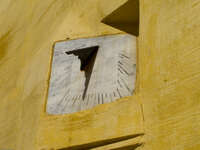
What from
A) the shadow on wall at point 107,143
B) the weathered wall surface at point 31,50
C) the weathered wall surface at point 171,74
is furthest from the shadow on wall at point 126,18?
the shadow on wall at point 107,143

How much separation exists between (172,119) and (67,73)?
107 centimetres

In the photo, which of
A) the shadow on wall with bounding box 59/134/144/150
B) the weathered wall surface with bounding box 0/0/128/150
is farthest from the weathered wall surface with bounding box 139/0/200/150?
the weathered wall surface with bounding box 0/0/128/150

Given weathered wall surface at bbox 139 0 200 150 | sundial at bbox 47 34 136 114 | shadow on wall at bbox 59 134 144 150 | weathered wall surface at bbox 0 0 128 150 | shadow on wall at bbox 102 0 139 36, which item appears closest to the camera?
weathered wall surface at bbox 139 0 200 150

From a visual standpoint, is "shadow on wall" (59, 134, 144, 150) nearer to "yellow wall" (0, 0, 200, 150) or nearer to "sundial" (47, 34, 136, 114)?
"yellow wall" (0, 0, 200, 150)

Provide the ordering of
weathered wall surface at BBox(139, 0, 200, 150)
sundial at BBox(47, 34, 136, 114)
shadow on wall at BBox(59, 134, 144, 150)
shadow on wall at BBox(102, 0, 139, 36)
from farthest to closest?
Result: shadow on wall at BBox(102, 0, 139, 36)
sundial at BBox(47, 34, 136, 114)
shadow on wall at BBox(59, 134, 144, 150)
weathered wall surface at BBox(139, 0, 200, 150)

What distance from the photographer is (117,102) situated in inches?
124

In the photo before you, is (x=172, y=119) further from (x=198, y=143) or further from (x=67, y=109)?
(x=67, y=109)

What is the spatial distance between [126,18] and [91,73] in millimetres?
375

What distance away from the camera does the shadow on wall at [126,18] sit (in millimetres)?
3523

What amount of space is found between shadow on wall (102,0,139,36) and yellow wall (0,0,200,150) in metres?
0.04

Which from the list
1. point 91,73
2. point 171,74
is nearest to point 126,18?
point 91,73

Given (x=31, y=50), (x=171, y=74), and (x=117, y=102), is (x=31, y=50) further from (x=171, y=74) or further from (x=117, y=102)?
(x=171, y=74)

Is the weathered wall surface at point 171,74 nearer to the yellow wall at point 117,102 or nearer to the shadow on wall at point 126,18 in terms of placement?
the yellow wall at point 117,102

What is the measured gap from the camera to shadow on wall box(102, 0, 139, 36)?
11.6 feet
